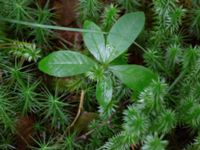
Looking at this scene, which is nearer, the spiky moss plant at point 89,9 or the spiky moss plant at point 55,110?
the spiky moss plant at point 55,110

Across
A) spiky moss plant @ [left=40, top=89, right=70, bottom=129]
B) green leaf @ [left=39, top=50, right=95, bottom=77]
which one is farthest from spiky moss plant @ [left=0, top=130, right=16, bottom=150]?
green leaf @ [left=39, top=50, right=95, bottom=77]

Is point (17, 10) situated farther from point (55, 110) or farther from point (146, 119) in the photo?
point (146, 119)

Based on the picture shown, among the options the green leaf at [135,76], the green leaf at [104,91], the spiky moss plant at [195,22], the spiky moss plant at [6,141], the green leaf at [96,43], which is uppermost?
the spiky moss plant at [195,22]

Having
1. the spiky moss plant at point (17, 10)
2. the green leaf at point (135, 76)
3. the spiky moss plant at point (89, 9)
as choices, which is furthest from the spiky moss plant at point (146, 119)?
the spiky moss plant at point (17, 10)

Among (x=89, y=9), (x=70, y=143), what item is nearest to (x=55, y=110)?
(x=70, y=143)

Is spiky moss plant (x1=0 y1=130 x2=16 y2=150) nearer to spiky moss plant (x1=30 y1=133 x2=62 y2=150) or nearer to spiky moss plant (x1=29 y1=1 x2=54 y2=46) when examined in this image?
spiky moss plant (x1=30 y1=133 x2=62 y2=150)

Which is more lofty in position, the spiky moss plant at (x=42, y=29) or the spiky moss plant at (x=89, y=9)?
the spiky moss plant at (x=89, y=9)

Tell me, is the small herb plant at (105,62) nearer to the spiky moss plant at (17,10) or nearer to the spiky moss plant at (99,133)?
the spiky moss plant at (99,133)

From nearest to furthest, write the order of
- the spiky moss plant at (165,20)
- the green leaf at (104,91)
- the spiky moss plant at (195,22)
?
the green leaf at (104,91) < the spiky moss plant at (165,20) < the spiky moss plant at (195,22)
